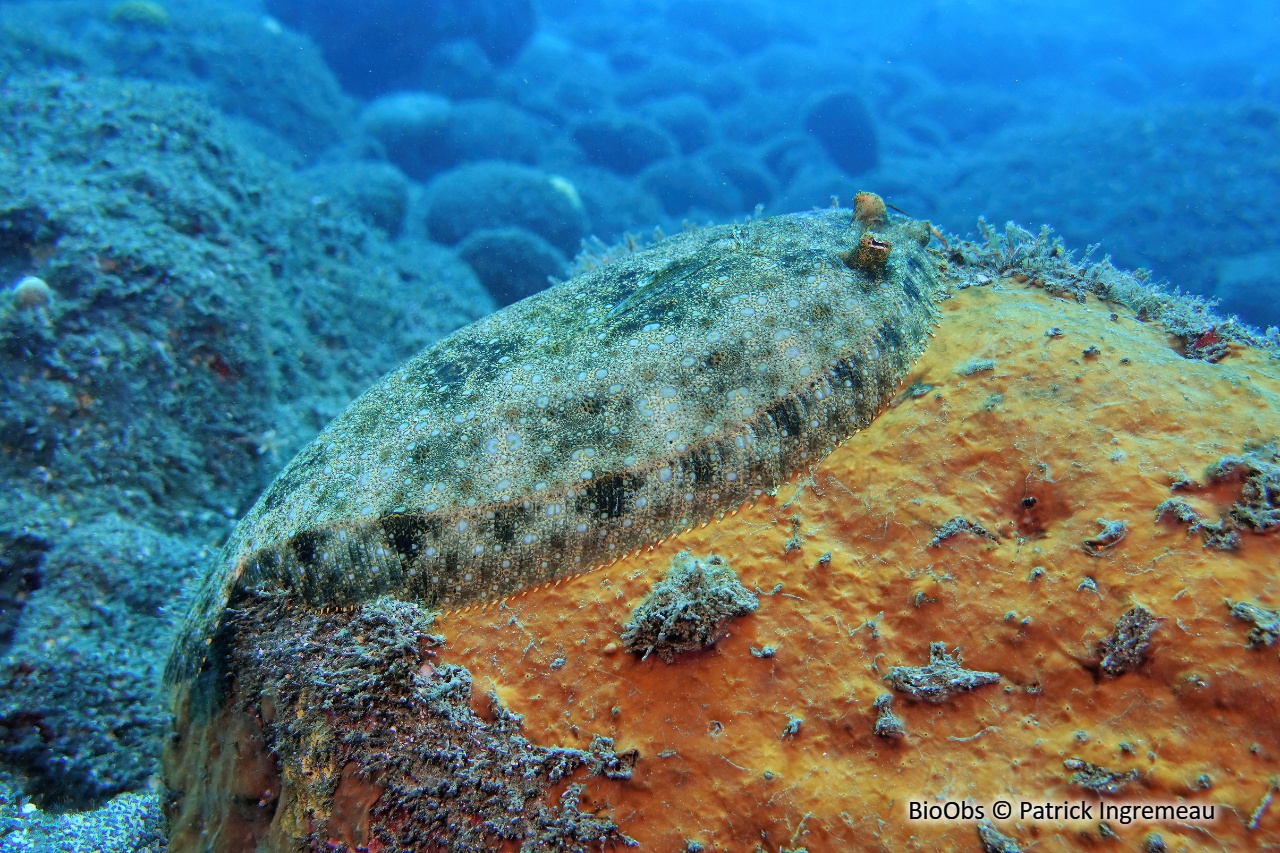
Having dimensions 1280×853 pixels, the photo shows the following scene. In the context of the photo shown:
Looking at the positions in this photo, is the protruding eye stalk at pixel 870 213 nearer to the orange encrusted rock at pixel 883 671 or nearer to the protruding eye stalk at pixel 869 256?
the protruding eye stalk at pixel 869 256

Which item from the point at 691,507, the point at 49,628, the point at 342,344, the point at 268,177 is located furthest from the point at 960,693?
the point at 268,177

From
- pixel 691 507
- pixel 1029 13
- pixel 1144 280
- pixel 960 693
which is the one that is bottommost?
pixel 960 693

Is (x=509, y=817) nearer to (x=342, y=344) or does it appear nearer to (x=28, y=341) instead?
(x=28, y=341)

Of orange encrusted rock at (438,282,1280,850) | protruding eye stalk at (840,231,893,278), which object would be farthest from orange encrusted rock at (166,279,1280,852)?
protruding eye stalk at (840,231,893,278)

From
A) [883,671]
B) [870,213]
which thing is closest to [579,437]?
[883,671]

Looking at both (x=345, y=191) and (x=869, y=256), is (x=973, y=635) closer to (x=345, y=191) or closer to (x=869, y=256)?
(x=869, y=256)

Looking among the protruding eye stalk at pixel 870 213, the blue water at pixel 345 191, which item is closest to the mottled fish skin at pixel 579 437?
the protruding eye stalk at pixel 870 213
